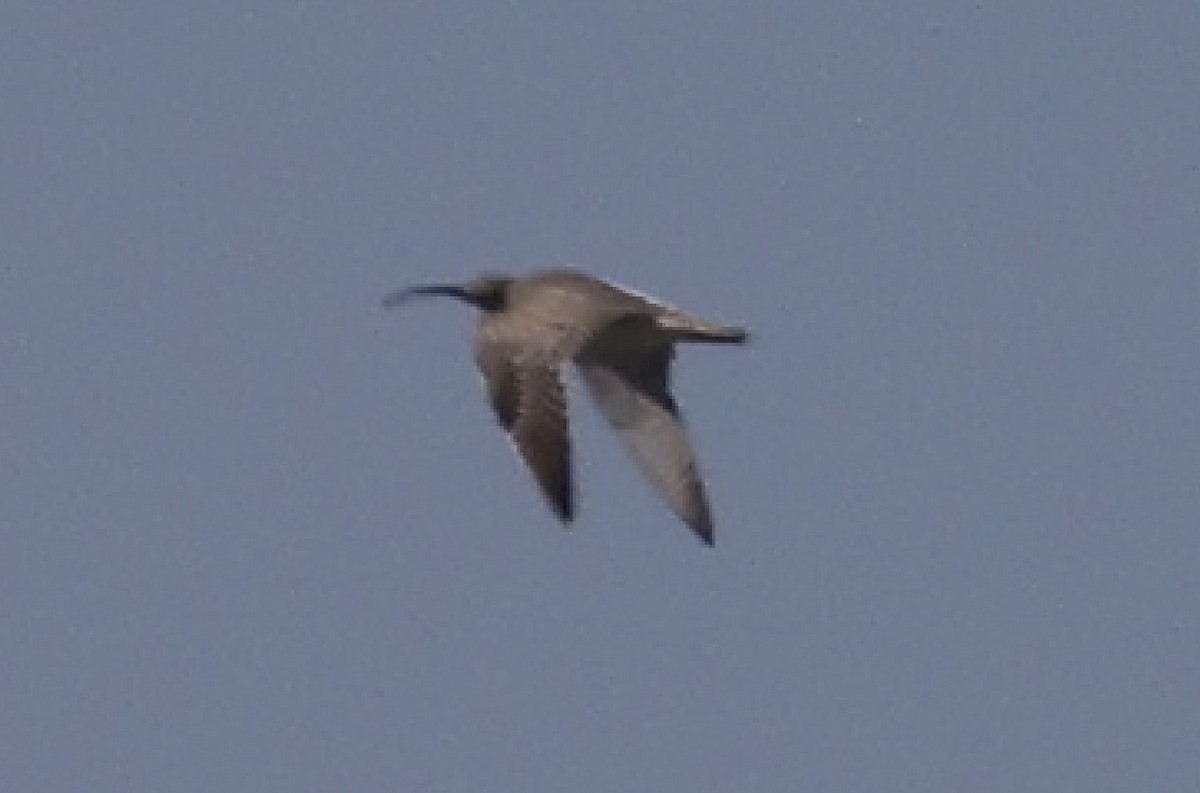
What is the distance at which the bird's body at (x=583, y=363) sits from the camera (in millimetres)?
33531

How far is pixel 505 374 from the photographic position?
112 ft

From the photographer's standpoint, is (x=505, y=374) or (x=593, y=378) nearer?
(x=505, y=374)

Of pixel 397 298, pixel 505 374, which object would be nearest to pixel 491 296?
pixel 397 298

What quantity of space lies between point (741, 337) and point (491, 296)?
6.32 ft

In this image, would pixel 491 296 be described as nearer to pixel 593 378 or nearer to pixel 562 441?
pixel 593 378

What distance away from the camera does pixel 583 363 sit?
37.5 m

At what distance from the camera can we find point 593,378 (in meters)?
37.6

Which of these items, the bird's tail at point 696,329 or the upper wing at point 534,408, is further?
the bird's tail at point 696,329

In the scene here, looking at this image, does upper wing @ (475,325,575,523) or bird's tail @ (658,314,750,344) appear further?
bird's tail @ (658,314,750,344)

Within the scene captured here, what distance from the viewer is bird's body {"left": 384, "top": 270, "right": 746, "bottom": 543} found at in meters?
33.5

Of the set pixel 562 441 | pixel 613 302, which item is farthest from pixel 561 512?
pixel 613 302

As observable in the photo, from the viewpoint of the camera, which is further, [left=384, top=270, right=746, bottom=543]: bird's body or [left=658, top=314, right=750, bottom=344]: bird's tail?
[left=658, top=314, right=750, bottom=344]: bird's tail

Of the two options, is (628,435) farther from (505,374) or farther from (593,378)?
(505,374)

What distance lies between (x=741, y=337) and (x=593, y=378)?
5.31 ft
